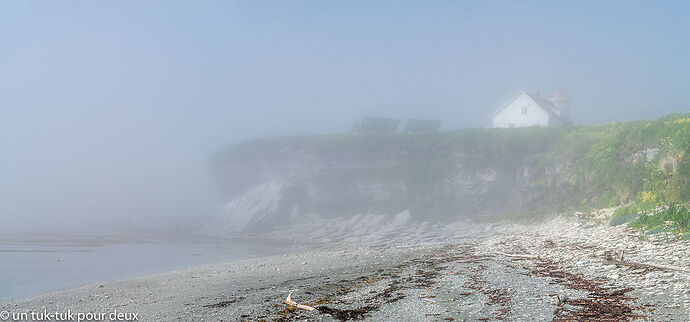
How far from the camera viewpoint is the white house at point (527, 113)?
211 feet

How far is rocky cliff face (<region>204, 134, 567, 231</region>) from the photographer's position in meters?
→ 38.8

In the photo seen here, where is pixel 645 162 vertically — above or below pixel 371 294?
above

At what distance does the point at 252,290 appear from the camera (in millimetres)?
14531

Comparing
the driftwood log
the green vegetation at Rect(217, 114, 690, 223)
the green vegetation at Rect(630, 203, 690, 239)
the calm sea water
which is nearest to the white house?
the green vegetation at Rect(217, 114, 690, 223)

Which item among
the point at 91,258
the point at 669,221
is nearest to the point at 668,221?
the point at 669,221

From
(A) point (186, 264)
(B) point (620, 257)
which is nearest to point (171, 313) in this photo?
(B) point (620, 257)

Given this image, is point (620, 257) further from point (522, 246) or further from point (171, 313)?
point (171, 313)

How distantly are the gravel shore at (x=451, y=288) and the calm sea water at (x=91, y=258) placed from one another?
12.3 feet

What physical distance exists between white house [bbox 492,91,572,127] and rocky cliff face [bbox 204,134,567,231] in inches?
910

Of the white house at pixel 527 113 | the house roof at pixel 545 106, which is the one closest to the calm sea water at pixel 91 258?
the white house at pixel 527 113

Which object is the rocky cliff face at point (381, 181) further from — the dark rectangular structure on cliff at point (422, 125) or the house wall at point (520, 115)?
the house wall at point (520, 115)

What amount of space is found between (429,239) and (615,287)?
20.2 m

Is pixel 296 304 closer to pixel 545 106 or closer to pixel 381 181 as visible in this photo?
pixel 381 181

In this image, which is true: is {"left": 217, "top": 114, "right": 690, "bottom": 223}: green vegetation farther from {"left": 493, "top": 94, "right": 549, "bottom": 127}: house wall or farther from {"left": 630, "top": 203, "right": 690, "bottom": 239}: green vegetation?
{"left": 493, "top": 94, "right": 549, "bottom": 127}: house wall
